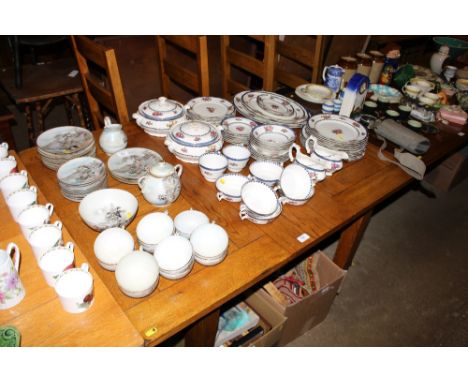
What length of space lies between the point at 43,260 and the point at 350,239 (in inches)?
50.4

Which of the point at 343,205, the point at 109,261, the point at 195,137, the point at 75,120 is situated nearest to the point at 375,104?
the point at 343,205

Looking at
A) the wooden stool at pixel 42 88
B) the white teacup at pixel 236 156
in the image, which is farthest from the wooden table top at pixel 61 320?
the wooden stool at pixel 42 88

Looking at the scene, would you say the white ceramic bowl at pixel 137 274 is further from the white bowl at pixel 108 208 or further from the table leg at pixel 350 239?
the table leg at pixel 350 239

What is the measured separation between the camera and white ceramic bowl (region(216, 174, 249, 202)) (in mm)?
1303

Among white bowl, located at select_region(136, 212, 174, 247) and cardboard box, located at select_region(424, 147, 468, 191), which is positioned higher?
white bowl, located at select_region(136, 212, 174, 247)

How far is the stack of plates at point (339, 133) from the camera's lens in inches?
60.6

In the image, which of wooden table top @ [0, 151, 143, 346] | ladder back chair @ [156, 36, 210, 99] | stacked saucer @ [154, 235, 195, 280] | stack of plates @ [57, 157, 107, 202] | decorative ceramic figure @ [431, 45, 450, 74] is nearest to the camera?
wooden table top @ [0, 151, 143, 346]

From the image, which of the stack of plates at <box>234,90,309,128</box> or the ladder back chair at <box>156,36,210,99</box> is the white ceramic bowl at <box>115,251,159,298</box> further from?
the ladder back chair at <box>156,36,210,99</box>

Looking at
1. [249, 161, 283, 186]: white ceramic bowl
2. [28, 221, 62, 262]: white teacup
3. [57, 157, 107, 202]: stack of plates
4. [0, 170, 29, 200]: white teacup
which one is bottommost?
[249, 161, 283, 186]: white ceramic bowl

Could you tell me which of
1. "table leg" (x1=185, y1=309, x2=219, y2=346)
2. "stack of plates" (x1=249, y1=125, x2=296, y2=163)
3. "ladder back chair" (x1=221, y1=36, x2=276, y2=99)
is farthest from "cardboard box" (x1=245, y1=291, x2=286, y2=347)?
"ladder back chair" (x1=221, y1=36, x2=276, y2=99)

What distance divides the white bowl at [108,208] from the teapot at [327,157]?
0.70 m

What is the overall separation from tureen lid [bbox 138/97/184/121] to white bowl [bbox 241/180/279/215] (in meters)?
0.51

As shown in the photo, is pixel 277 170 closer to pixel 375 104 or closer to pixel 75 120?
pixel 375 104

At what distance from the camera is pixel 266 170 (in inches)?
55.6
